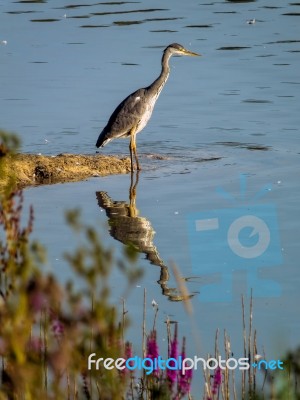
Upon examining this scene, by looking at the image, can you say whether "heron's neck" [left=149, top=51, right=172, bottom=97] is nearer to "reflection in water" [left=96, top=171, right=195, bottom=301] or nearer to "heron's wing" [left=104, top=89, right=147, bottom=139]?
"heron's wing" [left=104, top=89, right=147, bottom=139]

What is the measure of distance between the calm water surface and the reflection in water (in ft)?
0.08

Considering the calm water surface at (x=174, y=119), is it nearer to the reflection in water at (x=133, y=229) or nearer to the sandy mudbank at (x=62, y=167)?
the reflection in water at (x=133, y=229)

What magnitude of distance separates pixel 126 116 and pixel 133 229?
3431 millimetres

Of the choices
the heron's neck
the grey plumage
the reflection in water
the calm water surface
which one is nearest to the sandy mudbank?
the calm water surface

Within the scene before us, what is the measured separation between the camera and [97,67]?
19.6 m

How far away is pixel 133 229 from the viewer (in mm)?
10047

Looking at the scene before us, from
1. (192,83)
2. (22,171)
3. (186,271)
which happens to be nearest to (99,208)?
(22,171)

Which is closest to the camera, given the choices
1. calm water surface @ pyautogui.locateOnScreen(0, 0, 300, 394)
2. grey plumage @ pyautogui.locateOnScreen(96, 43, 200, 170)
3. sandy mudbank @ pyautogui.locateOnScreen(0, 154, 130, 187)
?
calm water surface @ pyautogui.locateOnScreen(0, 0, 300, 394)

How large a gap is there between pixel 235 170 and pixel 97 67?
7834mm

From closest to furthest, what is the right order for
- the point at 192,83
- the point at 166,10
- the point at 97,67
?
the point at 192,83 → the point at 97,67 → the point at 166,10

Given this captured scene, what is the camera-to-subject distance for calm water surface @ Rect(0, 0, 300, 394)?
8.33 metres

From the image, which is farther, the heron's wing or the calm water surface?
the heron's wing

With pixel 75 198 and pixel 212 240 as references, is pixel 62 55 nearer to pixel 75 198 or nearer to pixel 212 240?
pixel 75 198

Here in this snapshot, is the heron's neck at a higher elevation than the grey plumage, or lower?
higher
